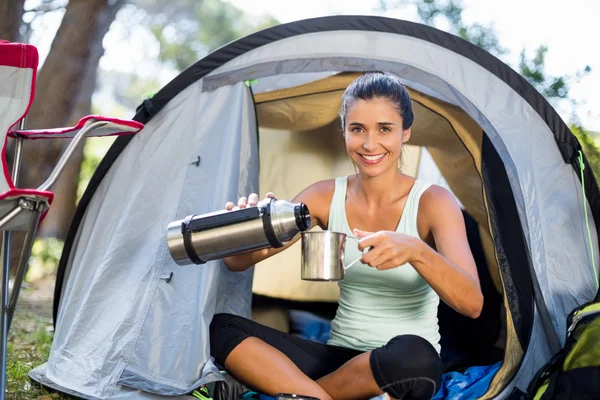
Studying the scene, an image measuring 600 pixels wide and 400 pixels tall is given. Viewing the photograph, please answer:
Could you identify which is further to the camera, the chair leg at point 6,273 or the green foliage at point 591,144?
the green foliage at point 591,144

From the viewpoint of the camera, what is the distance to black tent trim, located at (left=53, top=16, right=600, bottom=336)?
88.4 inches

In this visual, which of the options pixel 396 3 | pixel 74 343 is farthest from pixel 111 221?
pixel 396 3

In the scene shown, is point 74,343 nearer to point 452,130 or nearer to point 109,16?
point 452,130

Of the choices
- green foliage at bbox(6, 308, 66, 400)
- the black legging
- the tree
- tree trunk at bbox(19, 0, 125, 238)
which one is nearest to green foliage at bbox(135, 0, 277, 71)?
the tree

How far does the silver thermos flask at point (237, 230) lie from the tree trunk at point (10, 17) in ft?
9.09

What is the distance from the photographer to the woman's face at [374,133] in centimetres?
194

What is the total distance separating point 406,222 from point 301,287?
1.13 meters

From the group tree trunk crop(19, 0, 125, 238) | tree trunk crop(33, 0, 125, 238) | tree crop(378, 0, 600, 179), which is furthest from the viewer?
tree crop(378, 0, 600, 179)

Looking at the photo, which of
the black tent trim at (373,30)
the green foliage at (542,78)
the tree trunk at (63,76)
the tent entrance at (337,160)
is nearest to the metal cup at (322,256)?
the tent entrance at (337,160)

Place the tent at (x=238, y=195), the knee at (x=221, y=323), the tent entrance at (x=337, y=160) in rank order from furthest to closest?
1. the tent entrance at (x=337, y=160)
2. the tent at (x=238, y=195)
3. the knee at (x=221, y=323)

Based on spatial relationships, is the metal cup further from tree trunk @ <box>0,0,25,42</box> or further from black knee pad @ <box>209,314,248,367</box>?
tree trunk @ <box>0,0,25,42</box>

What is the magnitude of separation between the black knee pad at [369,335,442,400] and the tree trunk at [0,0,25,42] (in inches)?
122

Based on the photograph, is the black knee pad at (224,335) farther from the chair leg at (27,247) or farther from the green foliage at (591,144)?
the green foliage at (591,144)

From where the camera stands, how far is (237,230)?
170 cm
